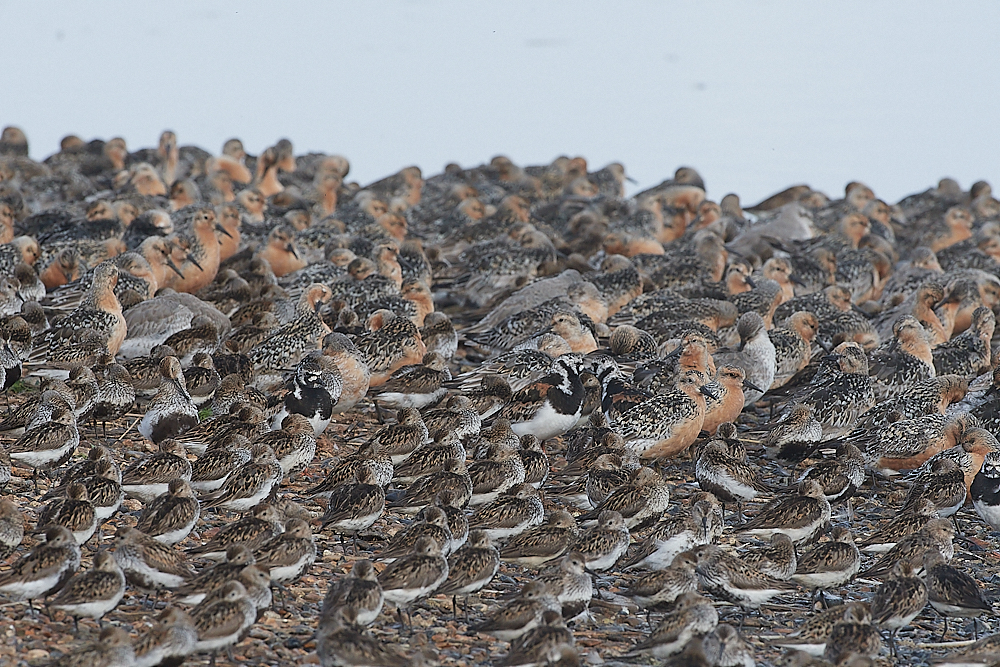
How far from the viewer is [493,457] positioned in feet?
30.2

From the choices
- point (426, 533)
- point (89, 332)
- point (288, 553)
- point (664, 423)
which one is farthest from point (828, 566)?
point (89, 332)

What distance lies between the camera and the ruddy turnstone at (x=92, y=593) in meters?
6.55

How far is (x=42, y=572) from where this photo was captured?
22.1 ft

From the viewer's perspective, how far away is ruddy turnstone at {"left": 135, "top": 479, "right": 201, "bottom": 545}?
24.7 ft

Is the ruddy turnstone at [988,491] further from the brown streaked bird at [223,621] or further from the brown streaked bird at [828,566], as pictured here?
the brown streaked bird at [223,621]

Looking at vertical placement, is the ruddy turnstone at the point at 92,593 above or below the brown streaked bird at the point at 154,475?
above

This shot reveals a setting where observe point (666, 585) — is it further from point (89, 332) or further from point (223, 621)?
point (89, 332)

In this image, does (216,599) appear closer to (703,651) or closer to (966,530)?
(703,651)

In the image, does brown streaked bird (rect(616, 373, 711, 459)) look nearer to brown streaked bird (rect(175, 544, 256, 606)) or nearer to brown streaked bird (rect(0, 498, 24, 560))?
brown streaked bird (rect(175, 544, 256, 606))

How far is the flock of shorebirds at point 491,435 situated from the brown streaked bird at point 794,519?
26mm

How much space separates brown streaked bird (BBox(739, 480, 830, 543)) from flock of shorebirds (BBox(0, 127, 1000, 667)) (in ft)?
0.08

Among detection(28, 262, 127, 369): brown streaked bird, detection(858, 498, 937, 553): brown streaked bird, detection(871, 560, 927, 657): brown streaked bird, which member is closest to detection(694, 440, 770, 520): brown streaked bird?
detection(858, 498, 937, 553): brown streaked bird

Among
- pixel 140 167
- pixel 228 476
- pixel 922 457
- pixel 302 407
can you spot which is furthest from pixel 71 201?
pixel 922 457

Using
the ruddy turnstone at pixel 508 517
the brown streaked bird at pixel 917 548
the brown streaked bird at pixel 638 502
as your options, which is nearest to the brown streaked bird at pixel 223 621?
the ruddy turnstone at pixel 508 517
